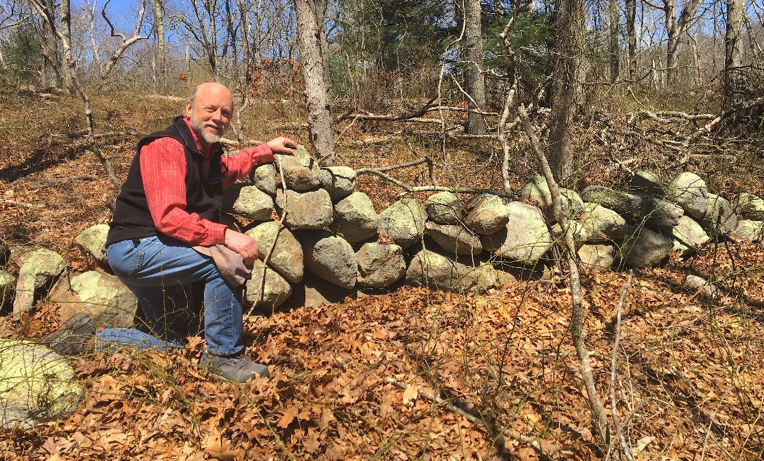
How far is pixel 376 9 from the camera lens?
11.1 m

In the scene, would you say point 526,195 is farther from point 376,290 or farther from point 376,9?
point 376,9

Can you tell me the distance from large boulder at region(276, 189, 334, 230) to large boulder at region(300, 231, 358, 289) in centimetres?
18

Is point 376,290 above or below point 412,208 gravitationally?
below

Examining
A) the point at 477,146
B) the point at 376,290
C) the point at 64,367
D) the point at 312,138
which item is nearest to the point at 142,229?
the point at 64,367

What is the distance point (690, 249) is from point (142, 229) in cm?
545

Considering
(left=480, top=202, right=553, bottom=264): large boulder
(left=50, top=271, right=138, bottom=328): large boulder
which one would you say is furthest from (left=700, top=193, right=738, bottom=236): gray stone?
(left=50, top=271, right=138, bottom=328): large boulder

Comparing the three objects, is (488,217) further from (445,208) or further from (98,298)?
(98,298)

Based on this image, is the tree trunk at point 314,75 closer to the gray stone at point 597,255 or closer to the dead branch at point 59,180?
the gray stone at point 597,255

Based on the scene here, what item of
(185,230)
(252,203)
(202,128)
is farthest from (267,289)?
(202,128)

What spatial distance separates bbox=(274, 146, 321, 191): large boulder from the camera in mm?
3664

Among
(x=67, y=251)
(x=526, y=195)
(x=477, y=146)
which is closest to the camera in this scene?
(x=67, y=251)

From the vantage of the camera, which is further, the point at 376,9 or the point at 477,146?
the point at 376,9

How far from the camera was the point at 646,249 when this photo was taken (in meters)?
4.58

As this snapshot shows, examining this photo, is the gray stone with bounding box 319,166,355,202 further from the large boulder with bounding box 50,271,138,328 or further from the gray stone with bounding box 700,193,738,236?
the gray stone with bounding box 700,193,738,236
